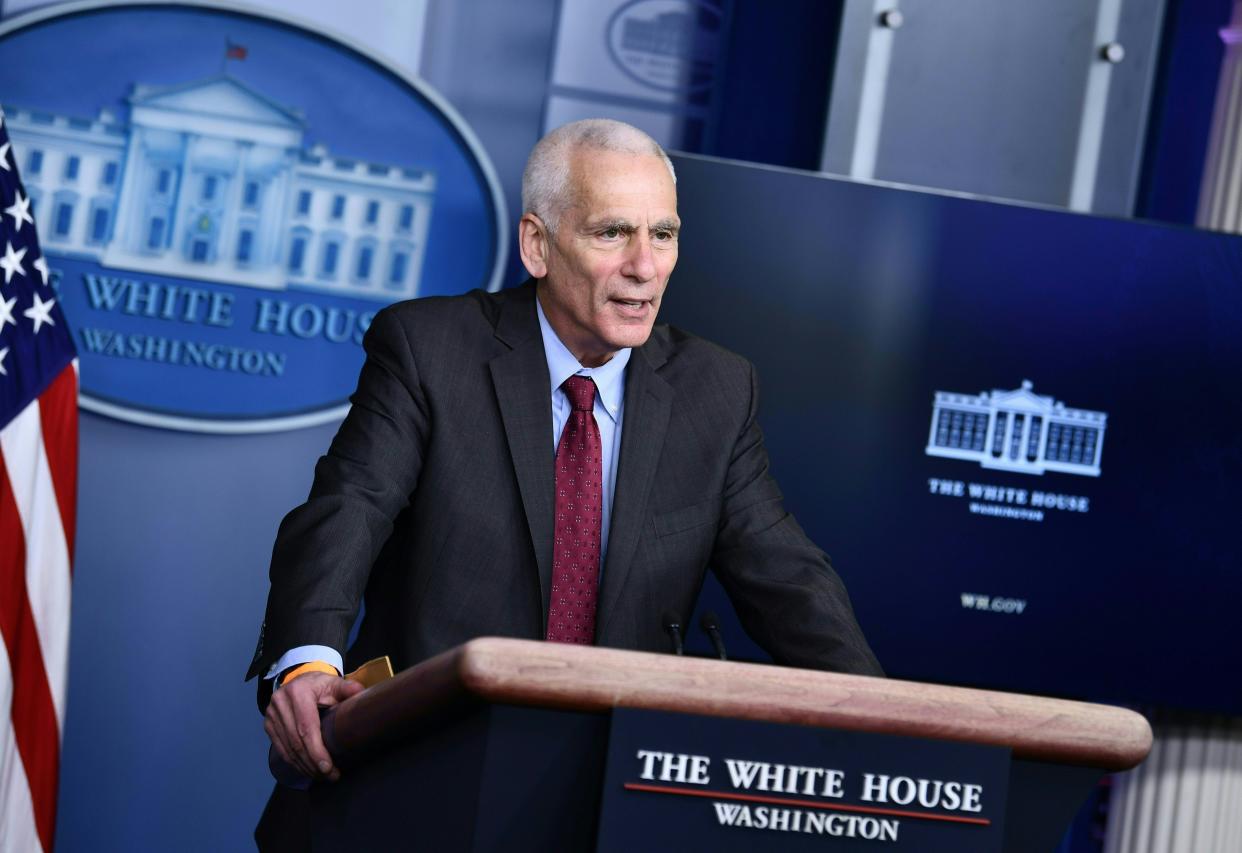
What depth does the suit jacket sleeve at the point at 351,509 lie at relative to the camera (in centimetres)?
158

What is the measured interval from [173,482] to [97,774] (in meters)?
0.70

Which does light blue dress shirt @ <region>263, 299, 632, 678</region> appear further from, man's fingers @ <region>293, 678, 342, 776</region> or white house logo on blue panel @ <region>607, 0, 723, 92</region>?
white house logo on blue panel @ <region>607, 0, 723, 92</region>

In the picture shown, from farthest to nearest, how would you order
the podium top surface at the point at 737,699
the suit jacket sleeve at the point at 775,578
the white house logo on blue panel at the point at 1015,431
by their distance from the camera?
1. the white house logo on blue panel at the point at 1015,431
2. the suit jacket sleeve at the point at 775,578
3. the podium top surface at the point at 737,699

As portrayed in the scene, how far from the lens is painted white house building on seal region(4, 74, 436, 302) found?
316 cm

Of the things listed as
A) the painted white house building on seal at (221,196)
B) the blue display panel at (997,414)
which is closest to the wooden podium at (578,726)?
the blue display panel at (997,414)

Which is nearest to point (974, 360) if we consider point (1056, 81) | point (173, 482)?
point (1056, 81)

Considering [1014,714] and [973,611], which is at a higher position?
[1014,714]

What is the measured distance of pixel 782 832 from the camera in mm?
1134

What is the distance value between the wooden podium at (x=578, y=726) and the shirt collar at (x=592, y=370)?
0.83 metres

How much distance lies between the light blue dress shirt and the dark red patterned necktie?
0.02 meters

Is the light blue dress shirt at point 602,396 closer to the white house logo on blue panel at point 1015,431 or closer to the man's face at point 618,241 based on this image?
the man's face at point 618,241

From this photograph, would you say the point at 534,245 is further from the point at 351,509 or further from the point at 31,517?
the point at 31,517

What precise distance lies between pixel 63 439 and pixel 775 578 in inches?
63.1

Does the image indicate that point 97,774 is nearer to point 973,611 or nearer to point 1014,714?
point 973,611
